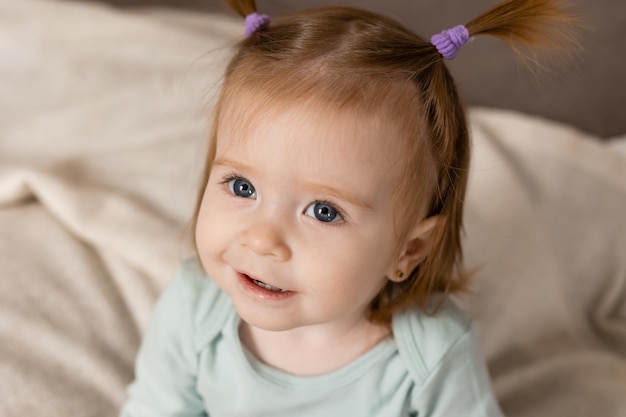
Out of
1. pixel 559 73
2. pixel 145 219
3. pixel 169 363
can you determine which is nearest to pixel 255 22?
→ pixel 169 363

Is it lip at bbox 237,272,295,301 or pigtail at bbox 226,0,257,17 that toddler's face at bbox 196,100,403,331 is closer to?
lip at bbox 237,272,295,301

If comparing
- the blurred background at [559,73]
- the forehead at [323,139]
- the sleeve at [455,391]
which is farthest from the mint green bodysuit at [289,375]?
the blurred background at [559,73]

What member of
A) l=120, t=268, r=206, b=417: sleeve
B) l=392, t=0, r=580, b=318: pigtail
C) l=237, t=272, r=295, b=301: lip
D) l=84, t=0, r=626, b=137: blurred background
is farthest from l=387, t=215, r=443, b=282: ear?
l=84, t=0, r=626, b=137: blurred background

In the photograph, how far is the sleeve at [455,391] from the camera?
839mm

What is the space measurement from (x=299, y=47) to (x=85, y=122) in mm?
757

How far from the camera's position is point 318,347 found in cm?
87

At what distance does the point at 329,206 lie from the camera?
0.72 m

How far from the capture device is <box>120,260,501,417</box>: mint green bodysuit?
2.77 ft

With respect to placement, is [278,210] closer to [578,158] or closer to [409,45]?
[409,45]

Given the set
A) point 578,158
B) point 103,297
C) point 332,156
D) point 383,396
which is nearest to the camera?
point 332,156

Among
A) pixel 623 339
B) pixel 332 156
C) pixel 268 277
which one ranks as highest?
pixel 332 156

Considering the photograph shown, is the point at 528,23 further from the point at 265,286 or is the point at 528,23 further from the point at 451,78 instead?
the point at 265,286

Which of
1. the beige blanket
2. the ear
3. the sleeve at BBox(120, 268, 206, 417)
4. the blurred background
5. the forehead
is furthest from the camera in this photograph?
the blurred background

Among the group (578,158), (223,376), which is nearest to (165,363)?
(223,376)
